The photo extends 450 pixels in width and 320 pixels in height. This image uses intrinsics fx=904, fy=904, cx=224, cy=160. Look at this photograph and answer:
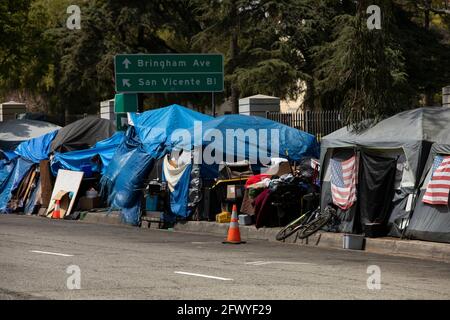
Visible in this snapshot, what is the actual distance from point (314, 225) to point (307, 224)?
22 centimetres

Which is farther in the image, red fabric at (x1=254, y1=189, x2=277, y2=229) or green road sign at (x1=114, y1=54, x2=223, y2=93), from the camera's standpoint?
green road sign at (x1=114, y1=54, x2=223, y2=93)

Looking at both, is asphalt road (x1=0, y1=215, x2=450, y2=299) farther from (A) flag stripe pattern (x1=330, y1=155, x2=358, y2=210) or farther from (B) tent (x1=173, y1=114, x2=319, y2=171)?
(B) tent (x1=173, y1=114, x2=319, y2=171)

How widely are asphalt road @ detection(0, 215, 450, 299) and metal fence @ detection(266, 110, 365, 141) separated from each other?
25.8ft

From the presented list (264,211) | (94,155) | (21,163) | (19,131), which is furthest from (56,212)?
(19,131)

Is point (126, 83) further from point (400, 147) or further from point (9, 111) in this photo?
point (9, 111)

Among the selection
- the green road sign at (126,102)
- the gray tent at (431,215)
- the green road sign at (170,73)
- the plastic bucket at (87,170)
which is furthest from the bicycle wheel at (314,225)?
the green road sign at (126,102)

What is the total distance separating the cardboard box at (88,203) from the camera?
27516 mm

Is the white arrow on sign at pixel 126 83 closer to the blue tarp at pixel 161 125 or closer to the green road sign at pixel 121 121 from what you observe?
the green road sign at pixel 121 121

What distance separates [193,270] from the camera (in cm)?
1361

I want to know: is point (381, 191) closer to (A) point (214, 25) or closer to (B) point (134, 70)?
(B) point (134, 70)

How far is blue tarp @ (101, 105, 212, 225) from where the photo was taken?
24.9m

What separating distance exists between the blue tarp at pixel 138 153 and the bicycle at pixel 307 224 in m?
5.65

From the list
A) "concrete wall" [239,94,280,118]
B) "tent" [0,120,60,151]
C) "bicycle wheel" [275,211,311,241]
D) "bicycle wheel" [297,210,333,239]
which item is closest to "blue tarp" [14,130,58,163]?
"tent" [0,120,60,151]
